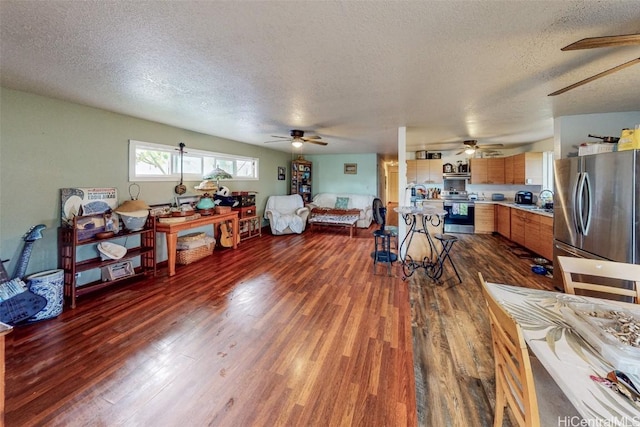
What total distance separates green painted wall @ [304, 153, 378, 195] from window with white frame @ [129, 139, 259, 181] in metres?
3.37

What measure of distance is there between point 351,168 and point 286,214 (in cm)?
292

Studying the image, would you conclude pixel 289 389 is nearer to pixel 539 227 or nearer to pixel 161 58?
pixel 161 58

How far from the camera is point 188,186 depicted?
4.75 meters

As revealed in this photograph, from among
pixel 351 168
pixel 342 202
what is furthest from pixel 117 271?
pixel 351 168

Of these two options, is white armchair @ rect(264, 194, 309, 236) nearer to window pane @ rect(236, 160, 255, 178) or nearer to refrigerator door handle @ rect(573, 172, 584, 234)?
window pane @ rect(236, 160, 255, 178)

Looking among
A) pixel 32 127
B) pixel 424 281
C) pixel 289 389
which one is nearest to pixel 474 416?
pixel 289 389

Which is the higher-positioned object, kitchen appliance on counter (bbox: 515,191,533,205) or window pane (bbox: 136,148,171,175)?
window pane (bbox: 136,148,171,175)

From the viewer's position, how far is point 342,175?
8.49m

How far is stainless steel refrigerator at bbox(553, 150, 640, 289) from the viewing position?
7.61 ft

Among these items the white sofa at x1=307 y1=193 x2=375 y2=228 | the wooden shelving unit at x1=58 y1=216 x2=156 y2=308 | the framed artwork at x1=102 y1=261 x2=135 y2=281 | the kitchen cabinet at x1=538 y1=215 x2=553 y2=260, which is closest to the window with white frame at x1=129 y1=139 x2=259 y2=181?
the wooden shelving unit at x1=58 y1=216 x2=156 y2=308

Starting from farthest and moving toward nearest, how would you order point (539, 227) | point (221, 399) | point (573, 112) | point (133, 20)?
point (539, 227) < point (573, 112) < point (221, 399) < point (133, 20)

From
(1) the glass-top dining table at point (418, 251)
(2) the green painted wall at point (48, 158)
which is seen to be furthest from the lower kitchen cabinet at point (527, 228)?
(2) the green painted wall at point (48, 158)

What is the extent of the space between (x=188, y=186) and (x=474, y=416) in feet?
16.4

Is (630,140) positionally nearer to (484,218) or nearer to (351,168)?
(484,218)
